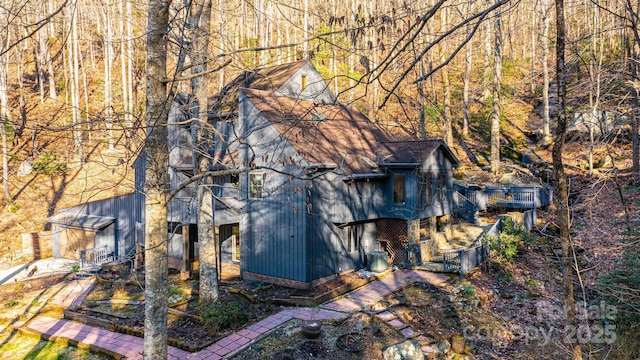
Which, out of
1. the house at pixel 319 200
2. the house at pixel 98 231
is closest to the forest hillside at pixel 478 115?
the house at pixel 98 231

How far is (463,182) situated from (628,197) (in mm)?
8498

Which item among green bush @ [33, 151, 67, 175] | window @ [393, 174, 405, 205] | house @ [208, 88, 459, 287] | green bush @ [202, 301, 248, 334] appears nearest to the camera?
green bush @ [202, 301, 248, 334]

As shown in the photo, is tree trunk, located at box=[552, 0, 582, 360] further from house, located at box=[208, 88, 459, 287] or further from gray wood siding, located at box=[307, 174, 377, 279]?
gray wood siding, located at box=[307, 174, 377, 279]

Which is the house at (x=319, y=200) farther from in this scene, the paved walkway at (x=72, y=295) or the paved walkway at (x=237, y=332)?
the paved walkway at (x=72, y=295)

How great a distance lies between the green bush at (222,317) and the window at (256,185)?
579 cm

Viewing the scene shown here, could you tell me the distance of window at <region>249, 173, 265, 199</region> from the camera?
54.3ft

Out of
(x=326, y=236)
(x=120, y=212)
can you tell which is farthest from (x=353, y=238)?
(x=120, y=212)

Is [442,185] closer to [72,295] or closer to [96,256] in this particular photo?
[72,295]

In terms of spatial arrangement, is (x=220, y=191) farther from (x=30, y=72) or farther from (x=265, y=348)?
(x=30, y=72)

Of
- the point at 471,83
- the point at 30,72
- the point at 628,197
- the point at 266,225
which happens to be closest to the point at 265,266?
the point at 266,225

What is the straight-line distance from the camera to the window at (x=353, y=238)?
1690 centimetres

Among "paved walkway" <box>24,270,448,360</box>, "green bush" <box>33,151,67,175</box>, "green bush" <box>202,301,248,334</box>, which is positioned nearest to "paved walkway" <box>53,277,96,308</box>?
"paved walkway" <box>24,270,448,360</box>

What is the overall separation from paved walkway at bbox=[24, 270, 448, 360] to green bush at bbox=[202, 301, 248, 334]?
1.25 feet

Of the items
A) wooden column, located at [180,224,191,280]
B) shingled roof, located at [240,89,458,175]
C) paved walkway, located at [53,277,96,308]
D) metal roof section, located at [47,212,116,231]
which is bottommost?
paved walkway, located at [53,277,96,308]
